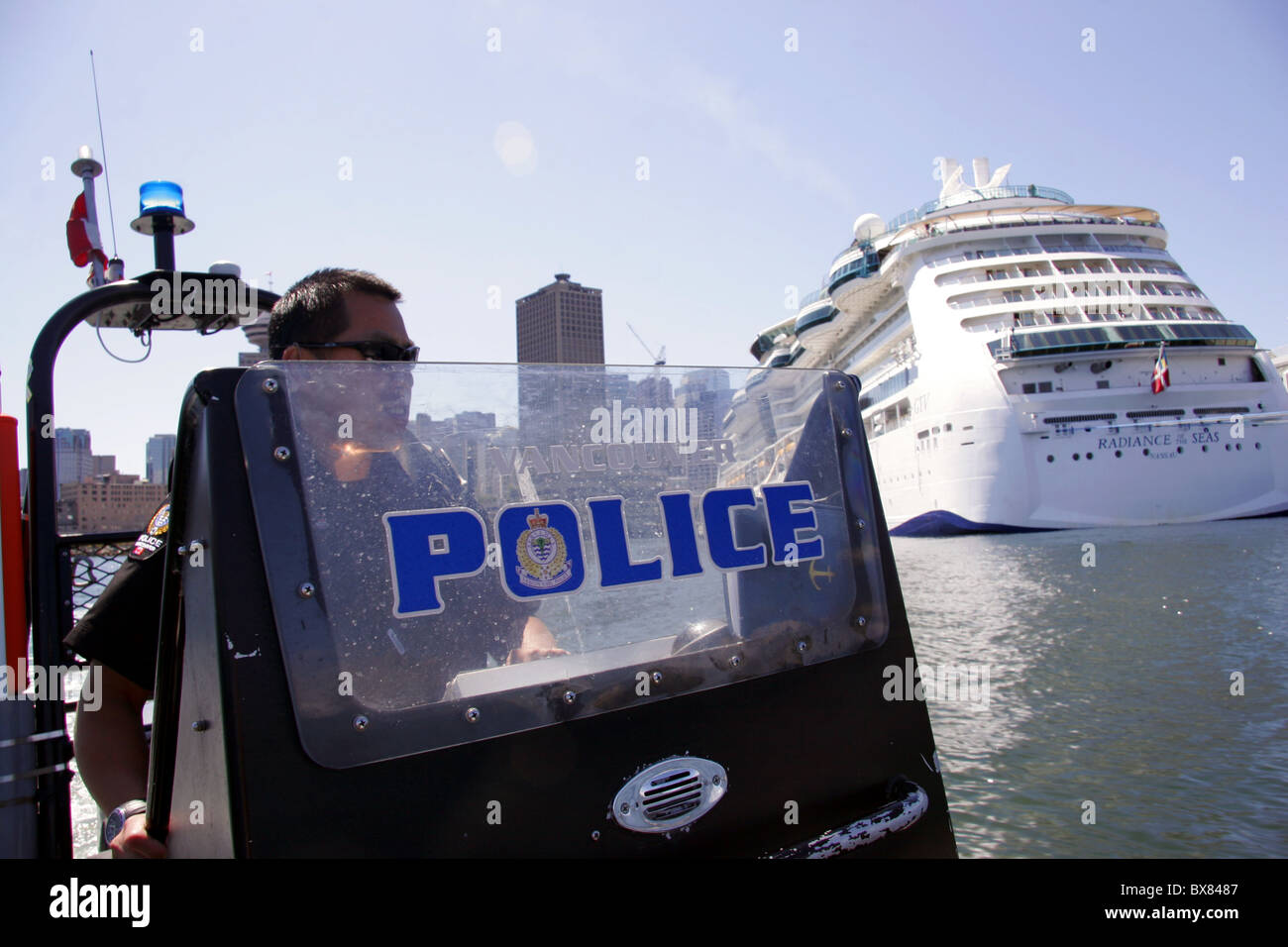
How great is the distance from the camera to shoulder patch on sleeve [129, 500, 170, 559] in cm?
140

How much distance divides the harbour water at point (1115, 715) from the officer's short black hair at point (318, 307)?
11.0 feet

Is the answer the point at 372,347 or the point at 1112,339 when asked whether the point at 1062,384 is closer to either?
the point at 1112,339

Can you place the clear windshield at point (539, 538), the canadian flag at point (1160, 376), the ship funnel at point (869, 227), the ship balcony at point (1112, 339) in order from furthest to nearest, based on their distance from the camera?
the ship funnel at point (869, 227) → the ship balcony at point (1112, 339) → the canadian flag at point (1160, 376) → the clear windshield at point (539, 538)

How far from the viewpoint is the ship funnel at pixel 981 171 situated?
124 ft

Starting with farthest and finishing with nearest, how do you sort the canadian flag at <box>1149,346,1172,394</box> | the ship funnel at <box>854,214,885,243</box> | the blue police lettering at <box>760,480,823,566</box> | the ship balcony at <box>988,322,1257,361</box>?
the ship funnel at <box>854,214,885,243</box>
the ship balcony at <box>988,322,1257,361</box>
the canadian flag at <box>1149,346,1172,394</box>
the blue police lettering at <box>760,480,823,566</box>

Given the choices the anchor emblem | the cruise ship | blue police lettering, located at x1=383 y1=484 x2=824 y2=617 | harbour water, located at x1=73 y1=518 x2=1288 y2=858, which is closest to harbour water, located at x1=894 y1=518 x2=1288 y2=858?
harbour water, located at x1=73 y1=518 x2=1288 y2=858

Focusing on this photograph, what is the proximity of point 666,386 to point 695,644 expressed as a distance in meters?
0.49

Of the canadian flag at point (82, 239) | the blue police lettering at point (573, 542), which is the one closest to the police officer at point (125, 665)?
the blue police lettering at point (573, 542)

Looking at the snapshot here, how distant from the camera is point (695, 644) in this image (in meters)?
1.40

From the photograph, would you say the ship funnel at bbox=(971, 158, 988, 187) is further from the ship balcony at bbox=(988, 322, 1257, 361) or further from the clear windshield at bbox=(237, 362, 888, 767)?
the clear windshield at bbox=(237, 362, 888, 767)

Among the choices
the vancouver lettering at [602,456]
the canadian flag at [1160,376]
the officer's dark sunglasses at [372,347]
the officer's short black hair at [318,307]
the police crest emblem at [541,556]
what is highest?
the canadian flag at [1160,376]

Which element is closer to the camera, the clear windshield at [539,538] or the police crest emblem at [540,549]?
the clear windshield at [539,538]

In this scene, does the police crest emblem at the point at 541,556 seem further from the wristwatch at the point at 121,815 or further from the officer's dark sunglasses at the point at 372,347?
the wristwatch at the point at 121,815

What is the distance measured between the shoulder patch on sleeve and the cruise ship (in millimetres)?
26033
